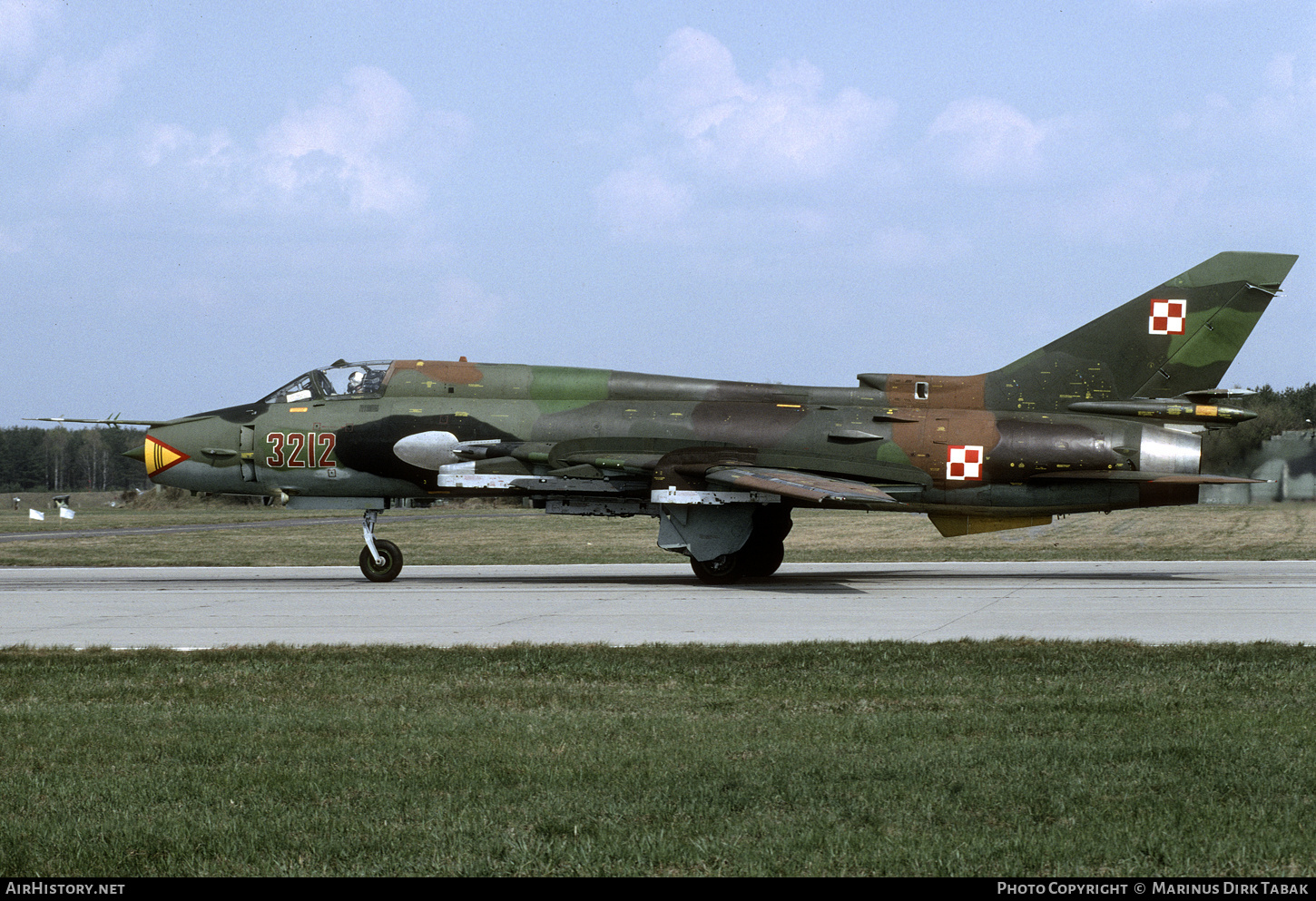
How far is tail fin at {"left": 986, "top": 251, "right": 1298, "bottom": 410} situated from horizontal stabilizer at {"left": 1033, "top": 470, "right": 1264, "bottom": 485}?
129 cm

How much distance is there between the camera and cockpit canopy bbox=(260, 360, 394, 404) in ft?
64.4

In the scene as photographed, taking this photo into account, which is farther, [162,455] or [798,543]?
[798,543]

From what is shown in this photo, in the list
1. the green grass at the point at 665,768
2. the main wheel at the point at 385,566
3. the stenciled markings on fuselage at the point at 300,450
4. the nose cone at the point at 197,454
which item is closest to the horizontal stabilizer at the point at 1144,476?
the green grass at the point at 665,768

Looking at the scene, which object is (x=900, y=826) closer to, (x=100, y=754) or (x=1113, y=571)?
(x=100, y=754)

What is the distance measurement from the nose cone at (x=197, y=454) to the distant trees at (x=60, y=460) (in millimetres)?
109442

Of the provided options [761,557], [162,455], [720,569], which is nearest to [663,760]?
[720,569]

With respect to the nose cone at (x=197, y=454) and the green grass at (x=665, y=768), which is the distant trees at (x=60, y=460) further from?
the green grass at (x=665, y=768)

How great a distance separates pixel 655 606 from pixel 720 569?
12.1 feet

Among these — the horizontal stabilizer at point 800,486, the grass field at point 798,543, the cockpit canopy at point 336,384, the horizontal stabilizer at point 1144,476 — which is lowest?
the grass field at point 798,543

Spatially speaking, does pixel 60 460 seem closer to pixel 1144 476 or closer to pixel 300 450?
pixel 300 450

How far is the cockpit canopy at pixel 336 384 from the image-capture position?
19.6m

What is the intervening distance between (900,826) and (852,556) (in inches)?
869

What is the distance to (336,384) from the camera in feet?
64.8

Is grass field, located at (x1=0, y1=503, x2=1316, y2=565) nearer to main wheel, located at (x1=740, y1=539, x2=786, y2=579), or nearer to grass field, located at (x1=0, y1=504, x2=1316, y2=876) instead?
main wheel, located at (x1=740, y1=539, x2=786, y2=579)
